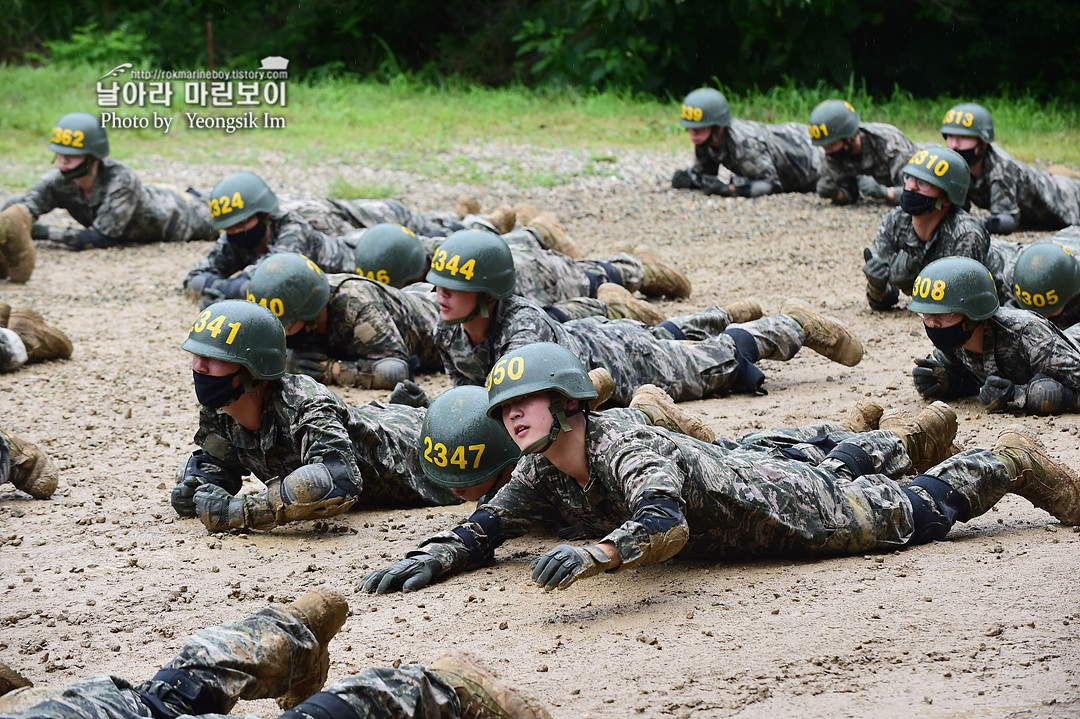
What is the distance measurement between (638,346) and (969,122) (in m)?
5.20

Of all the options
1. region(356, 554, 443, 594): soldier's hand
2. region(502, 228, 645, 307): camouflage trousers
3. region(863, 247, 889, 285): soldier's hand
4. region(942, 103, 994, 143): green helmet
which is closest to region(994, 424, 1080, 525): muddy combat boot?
region(356, 554, 443, 594): soldier's hand

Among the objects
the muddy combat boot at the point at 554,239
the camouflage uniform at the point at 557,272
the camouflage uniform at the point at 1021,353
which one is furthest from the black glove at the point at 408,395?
the muddy combat boot at the point at 554,239

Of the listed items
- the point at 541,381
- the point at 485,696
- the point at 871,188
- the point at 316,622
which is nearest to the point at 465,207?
the point at 871,188

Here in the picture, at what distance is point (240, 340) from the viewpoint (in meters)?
5.02

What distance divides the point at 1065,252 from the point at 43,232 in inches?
365

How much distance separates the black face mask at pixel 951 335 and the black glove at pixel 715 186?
22.1ft

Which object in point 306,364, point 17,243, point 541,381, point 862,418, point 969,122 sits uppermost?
point 969,122

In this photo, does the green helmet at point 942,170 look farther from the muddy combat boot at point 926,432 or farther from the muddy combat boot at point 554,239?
the muddy combat boot at point 926,432

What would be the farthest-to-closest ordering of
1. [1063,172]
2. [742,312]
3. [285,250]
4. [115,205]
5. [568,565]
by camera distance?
[1063,172] < [115,205] < [285,250] < [742,312] < [568,565]

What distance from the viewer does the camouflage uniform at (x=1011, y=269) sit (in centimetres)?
740

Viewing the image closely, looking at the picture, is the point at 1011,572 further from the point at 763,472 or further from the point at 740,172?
the point at 740,172

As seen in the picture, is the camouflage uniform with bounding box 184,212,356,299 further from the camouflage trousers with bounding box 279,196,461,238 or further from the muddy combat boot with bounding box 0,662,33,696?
the muddy combat boot with bounding box 0,662,33,696

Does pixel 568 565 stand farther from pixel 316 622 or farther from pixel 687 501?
pixel 316 622

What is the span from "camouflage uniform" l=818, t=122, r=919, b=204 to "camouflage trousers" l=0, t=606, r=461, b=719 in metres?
10.0
